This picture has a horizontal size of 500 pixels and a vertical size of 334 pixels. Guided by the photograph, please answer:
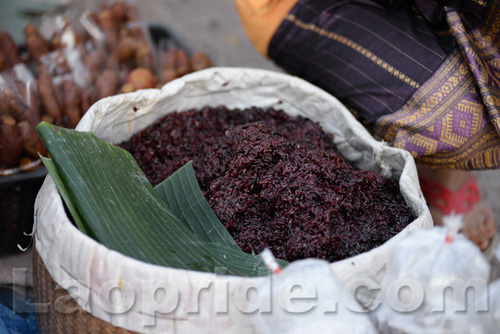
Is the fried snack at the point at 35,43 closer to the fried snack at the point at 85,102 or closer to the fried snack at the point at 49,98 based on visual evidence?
the fried snack at the point at 49,98

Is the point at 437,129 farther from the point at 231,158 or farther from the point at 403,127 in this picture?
the point at 231,158

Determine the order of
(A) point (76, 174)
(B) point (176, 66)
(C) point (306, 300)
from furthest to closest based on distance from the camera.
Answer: (B) point (176, 66) → (A) point (76, 174) → (C) point (306, 300)

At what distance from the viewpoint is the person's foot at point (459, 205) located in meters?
2.41

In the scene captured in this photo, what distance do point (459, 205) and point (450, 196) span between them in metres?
0.08

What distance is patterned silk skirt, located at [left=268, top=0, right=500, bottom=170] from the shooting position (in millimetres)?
1863

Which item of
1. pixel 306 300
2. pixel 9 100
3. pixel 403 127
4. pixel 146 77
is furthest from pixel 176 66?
pixel 306 300

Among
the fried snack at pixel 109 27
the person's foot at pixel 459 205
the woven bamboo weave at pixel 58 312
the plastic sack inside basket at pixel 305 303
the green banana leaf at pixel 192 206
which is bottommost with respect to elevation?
the person's foot at pixel 459 205

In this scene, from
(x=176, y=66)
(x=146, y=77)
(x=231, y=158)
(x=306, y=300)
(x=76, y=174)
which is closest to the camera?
(x=306, y=300)

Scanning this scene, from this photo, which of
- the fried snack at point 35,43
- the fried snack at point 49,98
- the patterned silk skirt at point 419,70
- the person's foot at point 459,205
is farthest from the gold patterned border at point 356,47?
the fried snack at point 35,43

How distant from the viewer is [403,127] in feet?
6.46

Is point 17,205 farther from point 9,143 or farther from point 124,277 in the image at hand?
point 124,277

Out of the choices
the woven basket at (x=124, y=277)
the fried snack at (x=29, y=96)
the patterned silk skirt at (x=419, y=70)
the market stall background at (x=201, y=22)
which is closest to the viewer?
the woven basket at (x=124, y=277)

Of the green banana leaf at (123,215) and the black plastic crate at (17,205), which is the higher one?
the green banana leaf at (123,215)

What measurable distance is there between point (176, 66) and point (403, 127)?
1508mm
